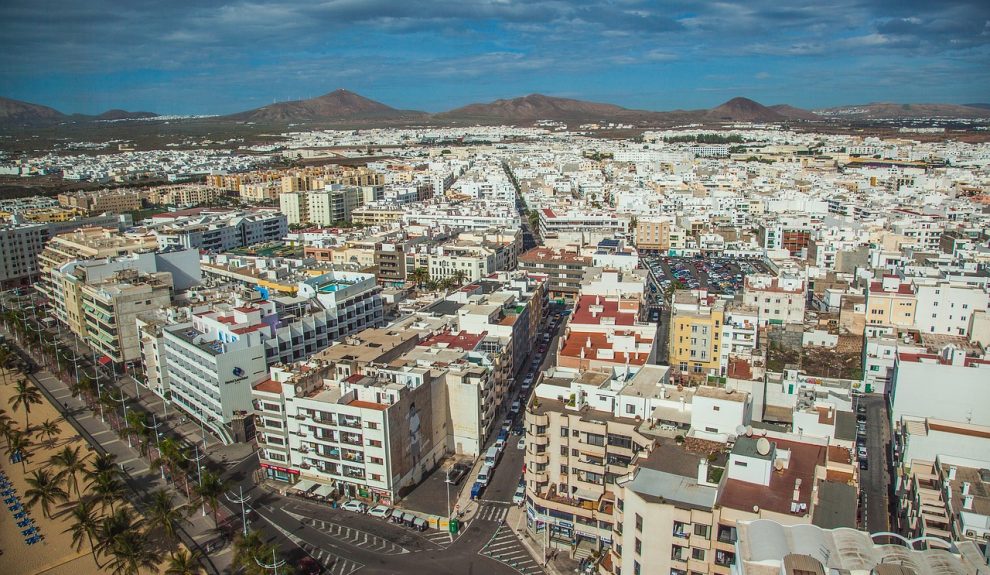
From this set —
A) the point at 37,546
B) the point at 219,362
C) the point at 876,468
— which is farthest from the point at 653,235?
the point at 37,546

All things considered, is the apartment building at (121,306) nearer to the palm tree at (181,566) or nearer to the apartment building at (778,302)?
the palm tree at (181,566)

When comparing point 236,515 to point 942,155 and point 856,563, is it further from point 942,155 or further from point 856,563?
point 942,155

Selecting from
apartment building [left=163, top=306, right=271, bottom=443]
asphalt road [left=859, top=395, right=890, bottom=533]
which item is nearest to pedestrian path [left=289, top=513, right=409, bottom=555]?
apartment building [left=163, top=306, right=271, bottom=443]

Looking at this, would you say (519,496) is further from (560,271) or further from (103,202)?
(103,202)

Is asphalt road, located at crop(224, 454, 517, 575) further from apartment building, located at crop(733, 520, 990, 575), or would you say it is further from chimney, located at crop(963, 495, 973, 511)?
chimney, located at crop(963, 495, 973, 511)

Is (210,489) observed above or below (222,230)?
below

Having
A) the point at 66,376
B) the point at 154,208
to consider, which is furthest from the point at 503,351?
the point at 154,208

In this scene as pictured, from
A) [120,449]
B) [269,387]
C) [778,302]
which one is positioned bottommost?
[120,449]
